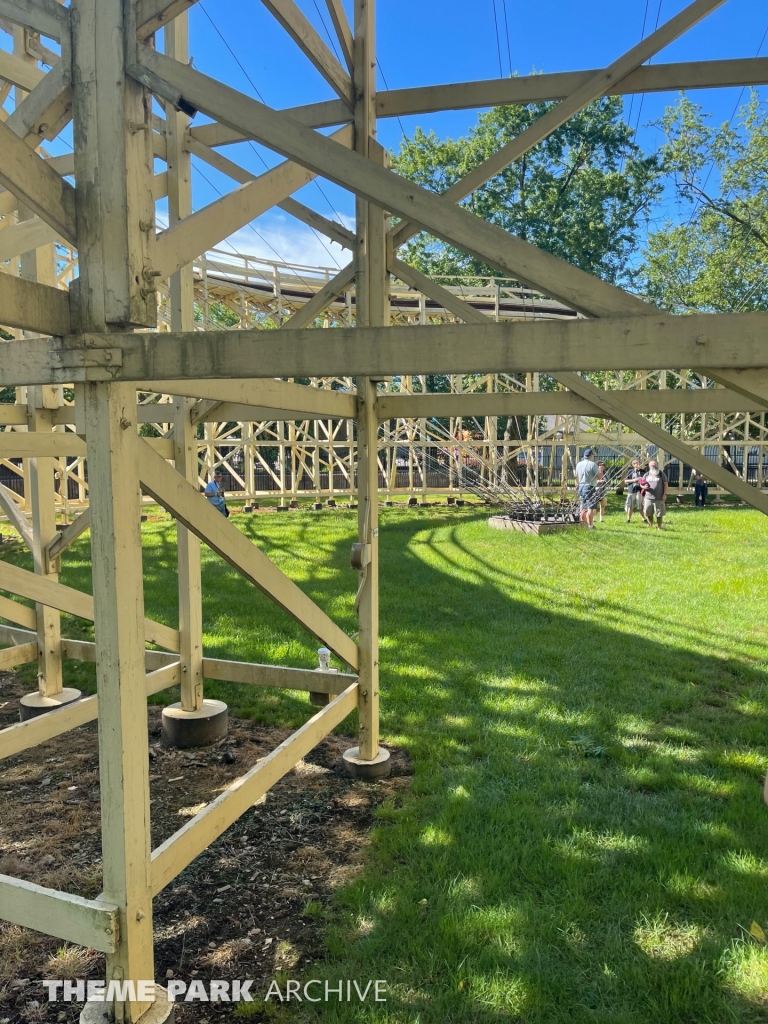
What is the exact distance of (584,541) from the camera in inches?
529

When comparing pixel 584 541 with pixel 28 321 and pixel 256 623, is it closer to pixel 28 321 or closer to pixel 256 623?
pixel 256 623

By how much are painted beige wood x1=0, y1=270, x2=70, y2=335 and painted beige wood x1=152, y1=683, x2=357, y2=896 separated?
1965 mm

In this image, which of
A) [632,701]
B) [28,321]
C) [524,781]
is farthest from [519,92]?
[632,701]

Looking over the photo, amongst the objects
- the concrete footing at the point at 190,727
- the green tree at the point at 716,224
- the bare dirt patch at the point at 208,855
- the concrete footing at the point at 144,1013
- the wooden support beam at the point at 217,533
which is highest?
the green tree at the point at 716,224

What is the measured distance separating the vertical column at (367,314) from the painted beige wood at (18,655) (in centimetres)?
270

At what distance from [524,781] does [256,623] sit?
4.15 meters

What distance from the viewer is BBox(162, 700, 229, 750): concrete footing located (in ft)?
16.9

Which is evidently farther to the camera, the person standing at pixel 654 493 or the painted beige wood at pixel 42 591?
the person standing at pixel 654 493

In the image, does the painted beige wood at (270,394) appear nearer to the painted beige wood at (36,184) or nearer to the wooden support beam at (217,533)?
the wooden support beam at (217,533)

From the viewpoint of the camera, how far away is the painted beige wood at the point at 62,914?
2455mm

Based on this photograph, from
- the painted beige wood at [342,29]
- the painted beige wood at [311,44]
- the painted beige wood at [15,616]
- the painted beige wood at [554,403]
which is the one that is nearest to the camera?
the painted beige wood at [311,44]

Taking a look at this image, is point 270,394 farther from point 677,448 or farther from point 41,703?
point 41,703

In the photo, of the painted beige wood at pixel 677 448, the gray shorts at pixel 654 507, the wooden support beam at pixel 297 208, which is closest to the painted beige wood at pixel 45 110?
the wooden support beam at pixel 297 208

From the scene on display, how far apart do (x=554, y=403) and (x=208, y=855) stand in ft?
9.97
